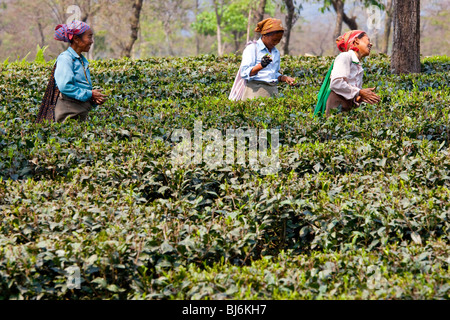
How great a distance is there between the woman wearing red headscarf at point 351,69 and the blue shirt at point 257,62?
112 centimetres

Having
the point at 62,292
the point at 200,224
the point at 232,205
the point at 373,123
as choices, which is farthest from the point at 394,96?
the point at 62,292

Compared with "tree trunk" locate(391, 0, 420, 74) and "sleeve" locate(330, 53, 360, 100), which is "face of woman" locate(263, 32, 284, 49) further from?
"tree trunk" locate(391, 0, 420, 74)

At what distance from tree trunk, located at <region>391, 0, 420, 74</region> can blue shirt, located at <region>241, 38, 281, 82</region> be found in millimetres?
3334

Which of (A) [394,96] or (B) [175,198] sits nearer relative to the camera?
(B) [175,198]

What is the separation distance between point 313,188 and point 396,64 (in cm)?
591

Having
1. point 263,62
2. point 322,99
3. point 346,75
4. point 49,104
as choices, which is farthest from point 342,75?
point 49,104

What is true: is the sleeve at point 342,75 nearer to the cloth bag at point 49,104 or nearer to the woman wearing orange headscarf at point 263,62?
the woman wearing orange headscarf at point 263,62

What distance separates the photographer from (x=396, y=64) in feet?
31.1

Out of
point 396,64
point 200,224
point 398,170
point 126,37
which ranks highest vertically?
point 126,37

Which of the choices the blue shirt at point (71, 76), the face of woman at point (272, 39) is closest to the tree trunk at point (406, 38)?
the face of woman at point (272, 39)

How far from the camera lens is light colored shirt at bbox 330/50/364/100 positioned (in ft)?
19.1

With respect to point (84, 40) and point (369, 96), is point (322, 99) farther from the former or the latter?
point (84, 40)

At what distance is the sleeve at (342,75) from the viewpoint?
5816 mm
